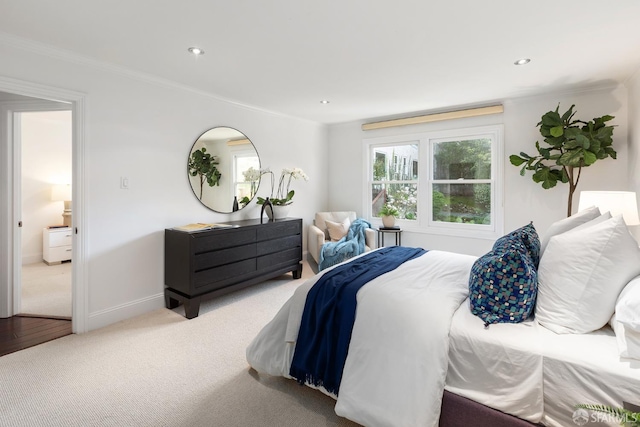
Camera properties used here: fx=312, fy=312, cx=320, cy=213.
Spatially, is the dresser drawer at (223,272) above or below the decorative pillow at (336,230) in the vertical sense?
below

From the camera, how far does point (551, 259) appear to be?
148 centimetres

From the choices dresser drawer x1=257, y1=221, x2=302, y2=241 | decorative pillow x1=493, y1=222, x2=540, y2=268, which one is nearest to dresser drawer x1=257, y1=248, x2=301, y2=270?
dresser drawer x1=257, y1=221, x2=302, y2=241

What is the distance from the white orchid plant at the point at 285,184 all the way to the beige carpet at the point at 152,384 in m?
1.85

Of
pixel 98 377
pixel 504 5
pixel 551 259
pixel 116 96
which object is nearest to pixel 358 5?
pixel 504 5

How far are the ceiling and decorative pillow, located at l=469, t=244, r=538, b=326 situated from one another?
1.56 m

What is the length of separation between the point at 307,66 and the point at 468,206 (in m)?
2.96

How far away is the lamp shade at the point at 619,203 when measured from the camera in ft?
7.48

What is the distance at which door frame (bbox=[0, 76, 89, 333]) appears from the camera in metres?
2.55

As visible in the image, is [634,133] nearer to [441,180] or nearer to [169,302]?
[441,180]

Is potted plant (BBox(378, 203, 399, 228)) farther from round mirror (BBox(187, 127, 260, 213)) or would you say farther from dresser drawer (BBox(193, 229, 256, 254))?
dresser drawer (BBox(193, 229, 256, 254))

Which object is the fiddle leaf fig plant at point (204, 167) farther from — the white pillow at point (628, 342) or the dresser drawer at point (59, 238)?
the white pillow at point (628, 342)

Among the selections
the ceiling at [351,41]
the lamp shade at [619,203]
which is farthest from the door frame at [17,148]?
the lamp shade at [619,203]

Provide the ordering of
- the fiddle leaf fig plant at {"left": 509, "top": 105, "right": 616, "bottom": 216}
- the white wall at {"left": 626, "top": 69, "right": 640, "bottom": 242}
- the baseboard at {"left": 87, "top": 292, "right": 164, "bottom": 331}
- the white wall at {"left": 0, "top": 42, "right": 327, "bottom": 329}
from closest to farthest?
the white wall at {"left": 0, "top": 42, "right": 327, "bottom": 329}, the baseboard at {"left": 87, "top": 292, "right": 164, "bottom": 331}, the white wall at {"left": 626, "top": 69, "right": 640, "bottom": 242}, the fiddle leaf fig plant at {"left": 509, "top": 105, "right": 616, "bottom": 216}

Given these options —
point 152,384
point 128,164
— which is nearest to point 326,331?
point 152,384
